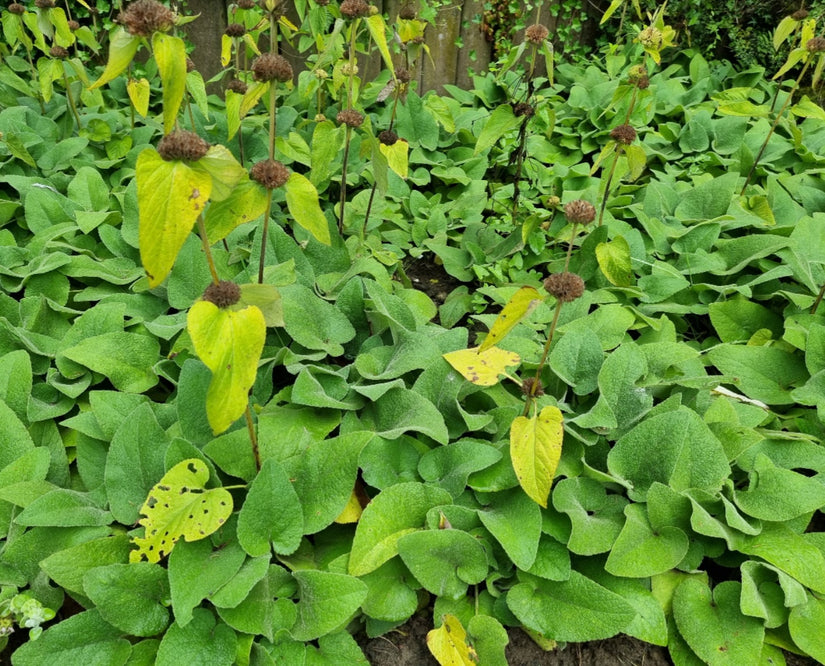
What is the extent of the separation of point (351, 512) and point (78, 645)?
82cm

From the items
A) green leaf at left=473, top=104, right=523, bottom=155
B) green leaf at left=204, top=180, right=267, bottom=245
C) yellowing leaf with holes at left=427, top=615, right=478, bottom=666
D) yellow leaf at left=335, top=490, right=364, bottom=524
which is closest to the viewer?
yellowing leaf with holes at left=427, top=615, right=478, bottom=666

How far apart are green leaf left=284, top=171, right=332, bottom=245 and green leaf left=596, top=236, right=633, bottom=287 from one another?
1368mm

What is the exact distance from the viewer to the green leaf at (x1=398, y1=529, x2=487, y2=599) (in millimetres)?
1900

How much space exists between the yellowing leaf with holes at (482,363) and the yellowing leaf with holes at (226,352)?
2.45 ft

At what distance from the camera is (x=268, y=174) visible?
1935 mm

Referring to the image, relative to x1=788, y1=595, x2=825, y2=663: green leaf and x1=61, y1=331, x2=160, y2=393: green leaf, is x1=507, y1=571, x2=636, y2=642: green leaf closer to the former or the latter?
x1=788, y1=595, x2=825, y2=663: green leaf

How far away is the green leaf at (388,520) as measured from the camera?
193 centimetres

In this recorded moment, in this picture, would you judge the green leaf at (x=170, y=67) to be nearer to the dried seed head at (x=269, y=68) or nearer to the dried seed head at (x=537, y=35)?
the dried seed head at (x=269, y=68)

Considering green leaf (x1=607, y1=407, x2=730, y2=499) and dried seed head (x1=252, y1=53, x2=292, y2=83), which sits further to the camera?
green leaf (x1=607, y1=407, x2=730, y2=499)

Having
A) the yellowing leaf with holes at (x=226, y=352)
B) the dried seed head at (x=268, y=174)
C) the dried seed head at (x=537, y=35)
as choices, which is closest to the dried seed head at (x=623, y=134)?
the dried seed head at (x=537, y=35)

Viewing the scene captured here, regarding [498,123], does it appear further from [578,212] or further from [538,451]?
[538,451]

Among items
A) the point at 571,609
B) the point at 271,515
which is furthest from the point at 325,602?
the point at 571,609

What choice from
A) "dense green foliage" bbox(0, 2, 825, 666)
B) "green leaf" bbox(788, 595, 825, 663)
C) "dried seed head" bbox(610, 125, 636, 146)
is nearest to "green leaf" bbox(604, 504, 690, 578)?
"dense green foliage" bbox(0, 2, 825, 666)

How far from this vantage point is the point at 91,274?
2.79 m
